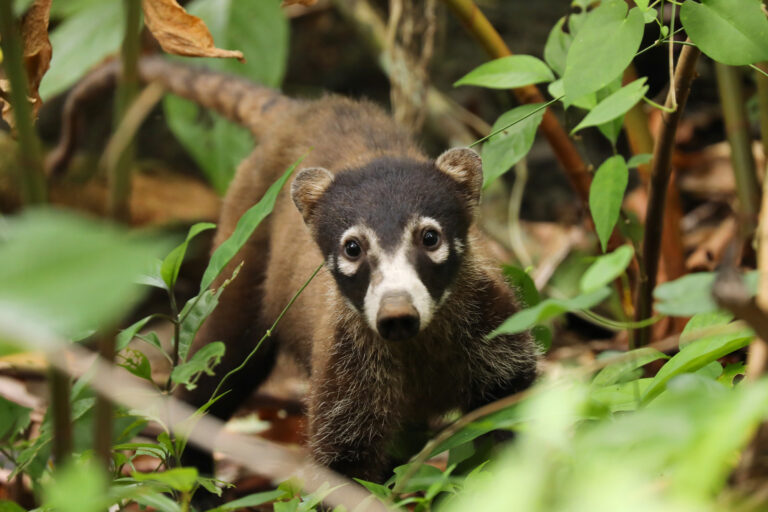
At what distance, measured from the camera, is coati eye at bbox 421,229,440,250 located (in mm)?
3500

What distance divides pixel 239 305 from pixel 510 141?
2177 mm

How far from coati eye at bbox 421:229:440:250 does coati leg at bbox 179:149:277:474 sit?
5.44 feet

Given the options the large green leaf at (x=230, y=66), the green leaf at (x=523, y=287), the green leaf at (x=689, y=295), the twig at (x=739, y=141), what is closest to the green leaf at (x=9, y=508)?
the green leaf at (x=689, y=295)

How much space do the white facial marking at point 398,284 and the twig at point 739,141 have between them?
2284 mm

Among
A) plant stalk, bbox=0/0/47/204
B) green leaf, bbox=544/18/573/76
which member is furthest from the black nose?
plant stalk, bbox=0/0/47/204

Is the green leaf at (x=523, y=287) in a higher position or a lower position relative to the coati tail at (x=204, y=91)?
lower

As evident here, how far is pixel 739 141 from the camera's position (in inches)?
186

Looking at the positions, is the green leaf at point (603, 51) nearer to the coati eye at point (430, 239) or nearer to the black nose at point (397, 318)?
the black nose at point (397, 318)

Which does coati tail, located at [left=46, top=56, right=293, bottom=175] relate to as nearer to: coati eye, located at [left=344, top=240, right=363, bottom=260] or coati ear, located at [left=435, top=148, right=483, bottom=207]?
coati ear, located at [left=435, top=148, right=483, bottom=207]

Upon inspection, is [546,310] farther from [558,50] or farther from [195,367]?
[558,50]

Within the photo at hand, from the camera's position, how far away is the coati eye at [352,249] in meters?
3.53

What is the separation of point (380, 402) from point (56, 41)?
8.47 ft

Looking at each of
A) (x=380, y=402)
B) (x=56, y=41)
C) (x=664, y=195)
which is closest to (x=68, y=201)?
(x=56, y=41)

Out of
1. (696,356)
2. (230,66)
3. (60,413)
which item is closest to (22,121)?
(60,413)
